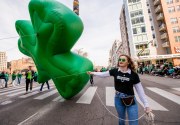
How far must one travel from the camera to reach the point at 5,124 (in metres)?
4.07

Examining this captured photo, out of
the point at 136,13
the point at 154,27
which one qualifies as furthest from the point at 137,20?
the point at 154,27

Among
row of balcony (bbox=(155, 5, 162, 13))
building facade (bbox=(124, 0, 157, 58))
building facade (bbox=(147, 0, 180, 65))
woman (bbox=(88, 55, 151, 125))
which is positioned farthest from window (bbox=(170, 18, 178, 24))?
woman (bbox=(88, 55, 151, 125))

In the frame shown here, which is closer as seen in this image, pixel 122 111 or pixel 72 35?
pixel 122 111

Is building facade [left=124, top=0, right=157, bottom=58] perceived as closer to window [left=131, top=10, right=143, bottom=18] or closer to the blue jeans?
window [left=131, top=10, right=143, bottom=18]

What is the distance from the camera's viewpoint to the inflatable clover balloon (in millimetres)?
5863

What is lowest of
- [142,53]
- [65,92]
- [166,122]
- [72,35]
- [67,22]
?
[166,122]

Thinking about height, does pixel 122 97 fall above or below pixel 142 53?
below

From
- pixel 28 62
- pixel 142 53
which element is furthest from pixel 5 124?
pixel 28 62

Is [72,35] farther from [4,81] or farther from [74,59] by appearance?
[4,81]

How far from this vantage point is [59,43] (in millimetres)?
6223

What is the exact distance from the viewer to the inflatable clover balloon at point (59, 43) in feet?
19.2

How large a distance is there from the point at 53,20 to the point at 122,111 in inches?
177

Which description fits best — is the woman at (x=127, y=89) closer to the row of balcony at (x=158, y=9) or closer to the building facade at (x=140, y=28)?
the building facade at (x=140, y=28)

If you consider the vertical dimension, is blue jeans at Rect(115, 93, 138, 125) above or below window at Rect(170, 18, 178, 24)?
below
